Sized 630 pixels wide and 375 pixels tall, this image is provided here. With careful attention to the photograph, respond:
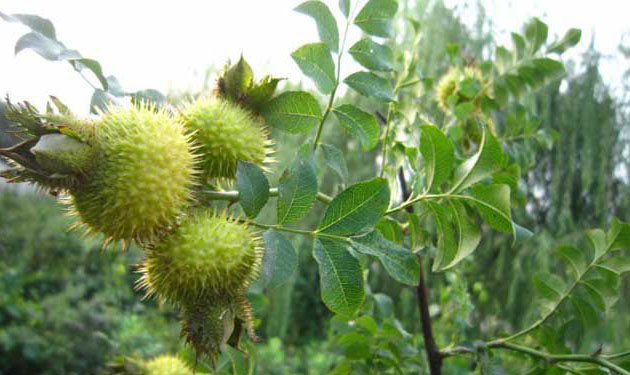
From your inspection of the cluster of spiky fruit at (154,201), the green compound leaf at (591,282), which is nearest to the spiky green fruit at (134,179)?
the cluster of spiky fruit at (154,201)

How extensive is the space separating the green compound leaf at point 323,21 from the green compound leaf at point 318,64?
0.12ft

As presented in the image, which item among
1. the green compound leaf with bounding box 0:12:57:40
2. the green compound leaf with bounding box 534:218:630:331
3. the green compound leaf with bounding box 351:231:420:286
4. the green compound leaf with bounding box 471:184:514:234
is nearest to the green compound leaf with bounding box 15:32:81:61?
the green compound leaf with bounding box 0:12:57:40

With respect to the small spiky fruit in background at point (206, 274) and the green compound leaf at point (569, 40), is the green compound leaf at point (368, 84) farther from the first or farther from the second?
the green compound leaf at point (569, 40)

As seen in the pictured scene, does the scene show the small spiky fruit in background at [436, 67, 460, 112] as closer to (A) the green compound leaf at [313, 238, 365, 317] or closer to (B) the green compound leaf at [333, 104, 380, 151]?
(B) the green compound leaf at [333, 104, 380, 151]

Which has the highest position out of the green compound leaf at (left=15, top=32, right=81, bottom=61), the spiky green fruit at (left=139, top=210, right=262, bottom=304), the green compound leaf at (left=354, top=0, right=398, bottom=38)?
the green compound leaf at (left=354, top=0, right=398, bottom=38)

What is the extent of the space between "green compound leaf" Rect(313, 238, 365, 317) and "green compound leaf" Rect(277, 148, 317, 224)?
0.06 meters

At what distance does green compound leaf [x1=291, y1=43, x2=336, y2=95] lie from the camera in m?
0.91

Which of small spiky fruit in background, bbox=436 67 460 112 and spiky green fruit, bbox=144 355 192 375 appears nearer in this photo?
spiky green fruit, bbox=144 355 192 375

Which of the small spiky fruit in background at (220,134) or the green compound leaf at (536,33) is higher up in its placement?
the green compound leaf at (536,33)

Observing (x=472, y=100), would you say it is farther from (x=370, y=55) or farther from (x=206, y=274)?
(x=206, y=274)

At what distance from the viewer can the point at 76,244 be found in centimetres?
558

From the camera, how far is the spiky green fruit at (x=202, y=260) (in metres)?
0.79

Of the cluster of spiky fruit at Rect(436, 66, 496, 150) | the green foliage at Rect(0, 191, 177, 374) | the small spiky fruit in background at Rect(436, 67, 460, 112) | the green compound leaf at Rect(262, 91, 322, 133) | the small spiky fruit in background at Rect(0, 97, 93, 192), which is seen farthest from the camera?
the green foliage at Rect(0, 191, 177, 374)

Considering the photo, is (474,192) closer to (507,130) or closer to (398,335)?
(398,335)
